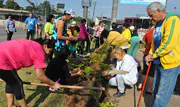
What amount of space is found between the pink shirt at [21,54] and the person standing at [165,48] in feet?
4.90

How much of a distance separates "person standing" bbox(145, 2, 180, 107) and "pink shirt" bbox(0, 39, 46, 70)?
1.49 m

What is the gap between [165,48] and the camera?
2123 millimetres

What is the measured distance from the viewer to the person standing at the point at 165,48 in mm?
2078

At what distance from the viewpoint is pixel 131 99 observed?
3.63 m

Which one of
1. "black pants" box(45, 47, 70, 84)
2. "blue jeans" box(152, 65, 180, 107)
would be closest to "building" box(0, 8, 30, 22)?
"black pants" box(45, 47, 70, 84)

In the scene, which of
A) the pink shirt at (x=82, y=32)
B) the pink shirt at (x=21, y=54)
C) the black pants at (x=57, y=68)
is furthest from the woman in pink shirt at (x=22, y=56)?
the pink shirt at (x=82, y=32)

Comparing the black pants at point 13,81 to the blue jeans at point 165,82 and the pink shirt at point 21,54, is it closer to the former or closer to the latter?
the pink shirt at point 21,54

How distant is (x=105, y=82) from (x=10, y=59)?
8.92ft

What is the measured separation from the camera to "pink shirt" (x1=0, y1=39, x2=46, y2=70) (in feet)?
6.97

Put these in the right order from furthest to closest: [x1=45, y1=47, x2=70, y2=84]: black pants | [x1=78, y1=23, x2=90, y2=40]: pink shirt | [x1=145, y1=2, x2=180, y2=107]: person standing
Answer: [x1=78, y1=23, x2=90, y2=40]: pink shirt → [x1=45, y1=47, x2=70, y2=84]: black pants → [x1=145, y1=2, x2=180, y2=107]: person standing

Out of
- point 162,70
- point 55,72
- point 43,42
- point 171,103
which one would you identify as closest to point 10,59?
point 43,42

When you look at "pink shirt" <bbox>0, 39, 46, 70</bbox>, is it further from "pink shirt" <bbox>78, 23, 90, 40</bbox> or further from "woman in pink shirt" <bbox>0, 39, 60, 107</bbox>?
"pink shirt" <bbox>78, 23, 90, 40</bbox>

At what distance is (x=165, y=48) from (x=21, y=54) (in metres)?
1.81

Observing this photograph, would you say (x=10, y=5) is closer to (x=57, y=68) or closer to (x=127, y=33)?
(x=127, y=33)
